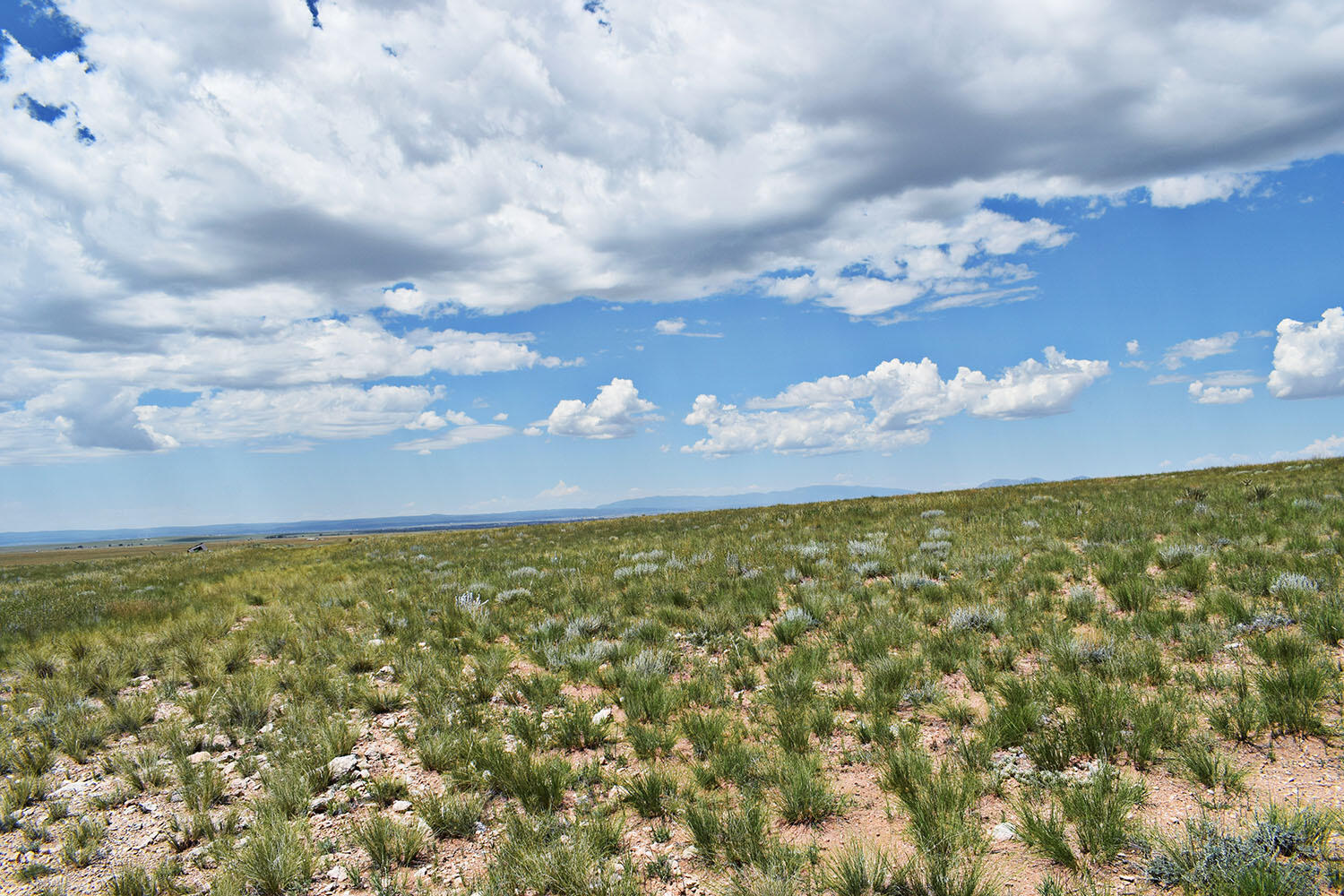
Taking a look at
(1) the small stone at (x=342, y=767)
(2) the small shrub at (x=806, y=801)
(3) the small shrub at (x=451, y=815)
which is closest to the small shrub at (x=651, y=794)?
(2) the small shrub at (x=806, y=801)

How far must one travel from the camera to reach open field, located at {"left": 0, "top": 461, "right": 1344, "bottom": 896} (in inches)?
162

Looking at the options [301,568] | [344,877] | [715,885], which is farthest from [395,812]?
[301,568]

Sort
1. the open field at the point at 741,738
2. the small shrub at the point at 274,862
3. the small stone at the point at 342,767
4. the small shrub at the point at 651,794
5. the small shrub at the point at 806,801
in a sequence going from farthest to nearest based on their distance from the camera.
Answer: the small stone at the point at 342,767, the small shrub at the point at 651,794, the small shrub at the point at 806,801, the small shrub at the point at 274,862, the open field at the point at 741,738

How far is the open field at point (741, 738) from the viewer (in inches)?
162

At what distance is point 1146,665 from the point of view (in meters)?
6.18

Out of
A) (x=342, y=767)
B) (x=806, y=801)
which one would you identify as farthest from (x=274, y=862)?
(x=806, y=801)

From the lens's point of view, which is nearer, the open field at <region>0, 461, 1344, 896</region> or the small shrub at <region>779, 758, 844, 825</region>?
the open field at <region>0, 461, 1344, 896</region>

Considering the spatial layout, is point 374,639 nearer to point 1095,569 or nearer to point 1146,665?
point 1146,665

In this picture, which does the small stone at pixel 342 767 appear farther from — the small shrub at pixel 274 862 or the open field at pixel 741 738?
the small shrub at pixel 274 862

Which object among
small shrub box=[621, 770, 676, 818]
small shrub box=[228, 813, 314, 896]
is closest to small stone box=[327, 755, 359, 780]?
A: small shrub box=[228, 813, 314, 896]

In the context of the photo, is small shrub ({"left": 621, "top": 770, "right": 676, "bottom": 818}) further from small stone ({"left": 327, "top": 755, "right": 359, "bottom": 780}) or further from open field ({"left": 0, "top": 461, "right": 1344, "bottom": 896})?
small stone ({"left": 327, "top": 755, "right": 359, "bottom": 780})

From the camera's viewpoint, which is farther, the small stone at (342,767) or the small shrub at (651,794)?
the small stone at (342,767)

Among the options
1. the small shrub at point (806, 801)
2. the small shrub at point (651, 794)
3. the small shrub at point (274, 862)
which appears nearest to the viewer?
the small shrub at point (274, 862)

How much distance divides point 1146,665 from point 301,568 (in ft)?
85.8
